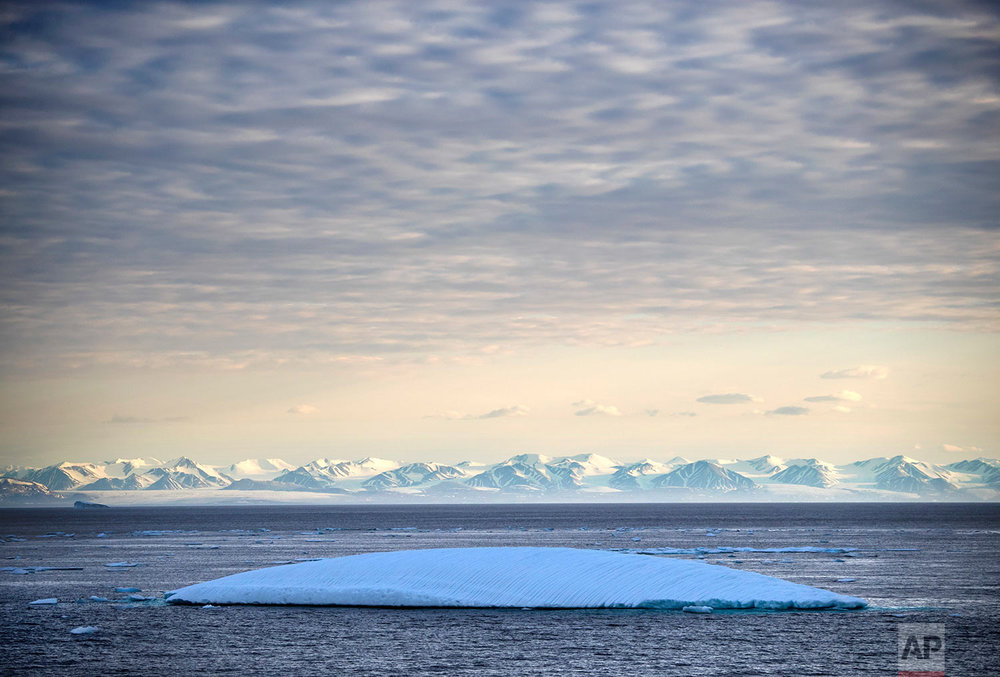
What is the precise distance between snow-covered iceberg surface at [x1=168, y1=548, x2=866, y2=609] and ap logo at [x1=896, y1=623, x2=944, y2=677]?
12.5 feet

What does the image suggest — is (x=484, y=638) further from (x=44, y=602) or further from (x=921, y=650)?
(x=44, y=602)

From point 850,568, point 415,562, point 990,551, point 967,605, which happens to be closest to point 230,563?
point 415,562

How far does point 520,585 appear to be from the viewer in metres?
33.9

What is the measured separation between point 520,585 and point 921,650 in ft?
41.2

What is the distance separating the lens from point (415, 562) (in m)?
35.7

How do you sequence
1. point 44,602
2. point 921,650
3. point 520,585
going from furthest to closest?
1. point 44,602
2. point 520,585
3. point 921,650

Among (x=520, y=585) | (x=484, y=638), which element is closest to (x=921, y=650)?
(x=484, y=638)

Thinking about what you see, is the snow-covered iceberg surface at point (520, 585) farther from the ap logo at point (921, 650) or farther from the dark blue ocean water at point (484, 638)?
the ap logo at point (921, 650)

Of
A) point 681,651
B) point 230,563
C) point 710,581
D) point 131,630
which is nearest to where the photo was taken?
point 681,651

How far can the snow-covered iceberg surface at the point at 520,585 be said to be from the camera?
32594 millimetres

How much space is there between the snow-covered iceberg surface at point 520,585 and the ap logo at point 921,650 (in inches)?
150

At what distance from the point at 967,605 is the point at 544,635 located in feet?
50.3

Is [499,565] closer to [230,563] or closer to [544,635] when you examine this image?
[544,635]

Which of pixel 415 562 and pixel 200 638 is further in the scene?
pixel 415 562
